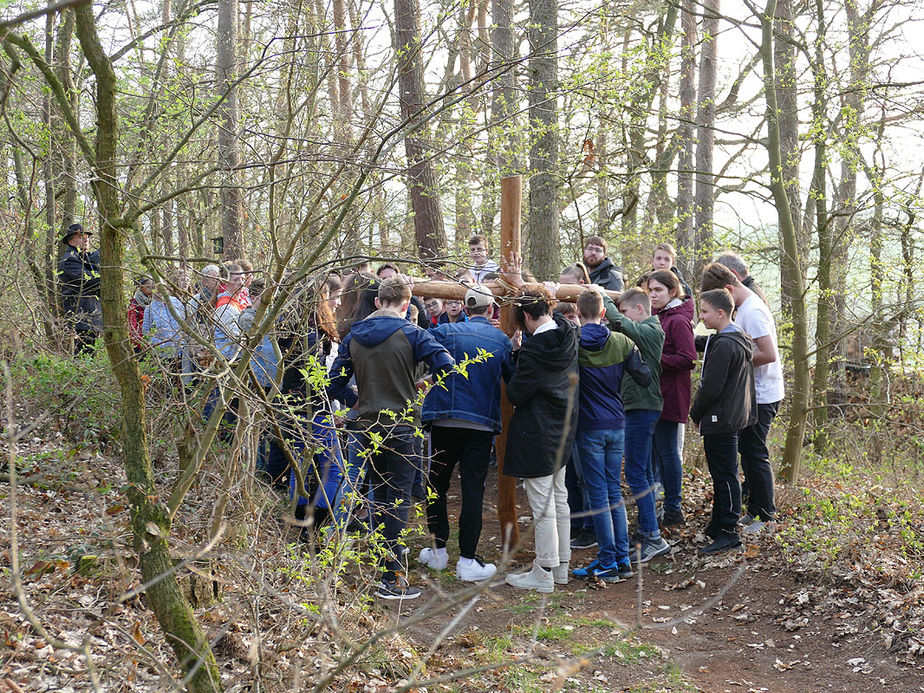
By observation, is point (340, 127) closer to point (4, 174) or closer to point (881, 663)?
point (4, 174)

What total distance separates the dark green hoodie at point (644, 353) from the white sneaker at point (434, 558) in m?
1.95

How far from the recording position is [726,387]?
6688mm

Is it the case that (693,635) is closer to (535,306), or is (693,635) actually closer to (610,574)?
(610,574)

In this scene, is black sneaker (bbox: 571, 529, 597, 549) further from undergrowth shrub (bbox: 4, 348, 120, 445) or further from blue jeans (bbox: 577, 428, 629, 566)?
undergrowth shrub (bbox: 4, 348, 120, 445)

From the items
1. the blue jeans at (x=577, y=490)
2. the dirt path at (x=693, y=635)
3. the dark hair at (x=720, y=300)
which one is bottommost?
the dirt path at (x=693, y=635)

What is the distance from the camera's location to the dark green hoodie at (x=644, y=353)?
6.98 meters

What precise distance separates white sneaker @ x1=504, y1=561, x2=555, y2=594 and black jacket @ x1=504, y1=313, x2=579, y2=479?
74 centimetres

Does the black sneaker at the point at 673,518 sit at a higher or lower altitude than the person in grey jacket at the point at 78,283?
lower

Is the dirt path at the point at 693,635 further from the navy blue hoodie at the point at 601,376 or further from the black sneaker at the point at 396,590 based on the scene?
the navy blue hoodie at the point at 601,376

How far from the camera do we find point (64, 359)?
23.7ft

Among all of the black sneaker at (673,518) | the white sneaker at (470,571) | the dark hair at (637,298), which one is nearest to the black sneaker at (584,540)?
the black sneaker at (673,518)

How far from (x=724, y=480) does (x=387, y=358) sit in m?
2.98

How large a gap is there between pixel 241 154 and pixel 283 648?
9.29 ft

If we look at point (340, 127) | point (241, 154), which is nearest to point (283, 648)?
point (241, 154)
